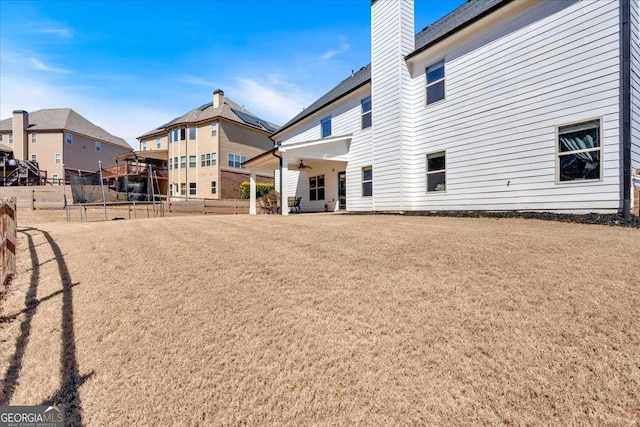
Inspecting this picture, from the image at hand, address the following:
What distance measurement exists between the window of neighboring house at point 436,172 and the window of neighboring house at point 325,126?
6555mm

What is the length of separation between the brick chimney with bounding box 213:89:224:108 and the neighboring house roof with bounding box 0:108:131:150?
19536 mm

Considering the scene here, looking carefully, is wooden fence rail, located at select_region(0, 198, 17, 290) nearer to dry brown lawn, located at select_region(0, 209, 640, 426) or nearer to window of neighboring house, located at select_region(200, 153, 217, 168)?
dry brown lawn, located at select_region(0, 209, 640, 426)

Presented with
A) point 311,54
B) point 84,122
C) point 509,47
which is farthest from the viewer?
point 84,122

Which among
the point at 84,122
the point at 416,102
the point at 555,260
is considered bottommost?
the point at 555,260

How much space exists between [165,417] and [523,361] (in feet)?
8.74

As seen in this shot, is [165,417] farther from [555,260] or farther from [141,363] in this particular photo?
[555,260]

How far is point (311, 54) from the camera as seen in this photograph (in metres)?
14.4

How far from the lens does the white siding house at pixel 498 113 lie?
718 centimetres

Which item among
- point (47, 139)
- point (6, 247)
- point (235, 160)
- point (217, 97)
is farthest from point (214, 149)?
point (6, 247)

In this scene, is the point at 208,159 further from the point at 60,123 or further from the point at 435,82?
the point at 60,123

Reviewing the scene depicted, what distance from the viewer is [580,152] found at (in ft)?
25.0

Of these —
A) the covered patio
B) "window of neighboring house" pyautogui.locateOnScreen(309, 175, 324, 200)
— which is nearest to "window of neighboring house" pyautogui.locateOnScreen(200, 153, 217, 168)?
the covered patio

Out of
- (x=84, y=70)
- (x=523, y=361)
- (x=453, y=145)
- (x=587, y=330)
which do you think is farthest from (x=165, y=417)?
(x=84, y=70)

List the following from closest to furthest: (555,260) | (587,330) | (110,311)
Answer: (587,330) → (110,311) → (555,260)
